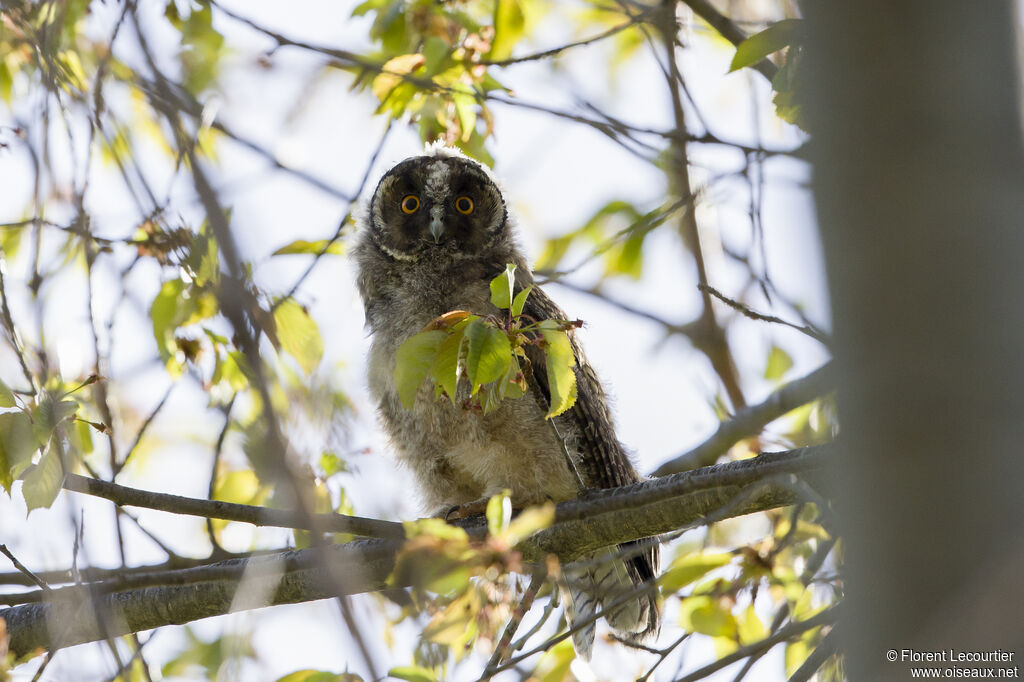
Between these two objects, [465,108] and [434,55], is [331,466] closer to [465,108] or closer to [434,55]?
[465,108]

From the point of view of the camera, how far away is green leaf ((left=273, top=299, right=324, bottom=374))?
3.26m

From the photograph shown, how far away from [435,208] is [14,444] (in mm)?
2469

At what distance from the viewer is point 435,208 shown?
15.4 ft

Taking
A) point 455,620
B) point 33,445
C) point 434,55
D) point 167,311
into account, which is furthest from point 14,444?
point 434,55

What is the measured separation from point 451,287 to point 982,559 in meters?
3.43

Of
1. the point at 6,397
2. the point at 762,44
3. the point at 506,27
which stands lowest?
the point at 6,397

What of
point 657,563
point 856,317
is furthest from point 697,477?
point 856,317

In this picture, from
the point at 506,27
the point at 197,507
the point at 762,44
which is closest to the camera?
the point at 762,44

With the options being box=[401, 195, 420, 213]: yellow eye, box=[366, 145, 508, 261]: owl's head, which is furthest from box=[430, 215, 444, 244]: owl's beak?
box=[401, 195, 420, 213]: yellow eye

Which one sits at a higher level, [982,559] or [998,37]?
[998,37]

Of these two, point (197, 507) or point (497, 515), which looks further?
point (197, 507)

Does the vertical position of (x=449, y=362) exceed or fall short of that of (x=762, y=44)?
it falls short

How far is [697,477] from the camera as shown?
300 cm

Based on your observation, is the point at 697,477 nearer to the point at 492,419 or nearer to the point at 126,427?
the point at 492,419
